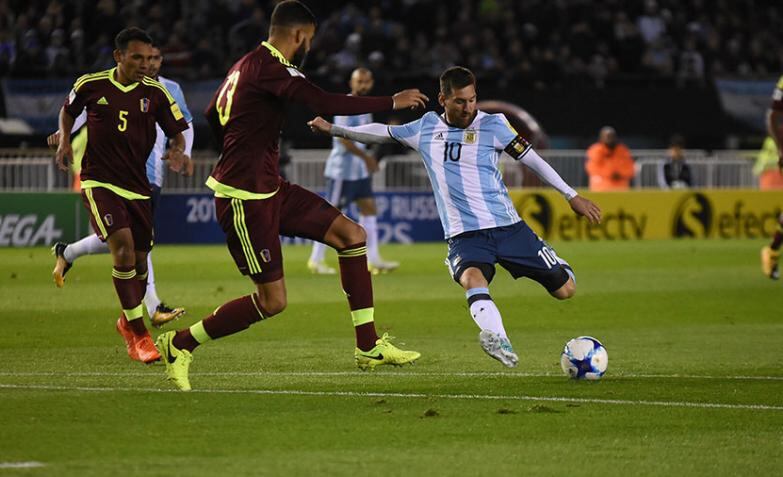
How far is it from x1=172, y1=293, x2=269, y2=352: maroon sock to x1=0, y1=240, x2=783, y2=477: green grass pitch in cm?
29

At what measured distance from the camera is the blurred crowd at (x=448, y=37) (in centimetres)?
2461

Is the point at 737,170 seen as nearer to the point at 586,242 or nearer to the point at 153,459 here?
the point at 586,242

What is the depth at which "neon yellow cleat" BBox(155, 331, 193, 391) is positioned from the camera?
8.12 metres

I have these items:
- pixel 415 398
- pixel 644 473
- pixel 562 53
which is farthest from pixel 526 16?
pixel 644 473

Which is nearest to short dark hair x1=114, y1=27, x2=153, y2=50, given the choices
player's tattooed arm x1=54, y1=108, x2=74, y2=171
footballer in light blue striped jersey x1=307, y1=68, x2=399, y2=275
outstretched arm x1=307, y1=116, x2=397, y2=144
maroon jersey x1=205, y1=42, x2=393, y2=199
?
player's tattooed arm x1=54, y1=108, x2=74, y2=171

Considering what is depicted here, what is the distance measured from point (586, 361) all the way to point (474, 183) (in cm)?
140

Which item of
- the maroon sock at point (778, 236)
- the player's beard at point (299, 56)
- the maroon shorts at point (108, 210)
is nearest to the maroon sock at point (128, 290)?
the maroon shorts at point (108, 210)

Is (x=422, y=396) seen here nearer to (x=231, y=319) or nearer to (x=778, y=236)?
(x=231, y=319)

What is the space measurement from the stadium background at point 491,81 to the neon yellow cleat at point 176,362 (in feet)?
47.1

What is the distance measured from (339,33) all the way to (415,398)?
774 inches

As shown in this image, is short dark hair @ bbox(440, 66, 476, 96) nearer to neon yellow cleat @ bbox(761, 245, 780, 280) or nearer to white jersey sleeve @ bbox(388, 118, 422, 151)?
white jersey sleeve @ bbox(388, 118, 422, 151)

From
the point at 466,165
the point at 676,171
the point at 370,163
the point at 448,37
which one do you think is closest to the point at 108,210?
the point at 466,165

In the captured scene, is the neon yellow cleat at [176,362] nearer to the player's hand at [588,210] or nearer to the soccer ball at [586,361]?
the soccer ball at [586,361]

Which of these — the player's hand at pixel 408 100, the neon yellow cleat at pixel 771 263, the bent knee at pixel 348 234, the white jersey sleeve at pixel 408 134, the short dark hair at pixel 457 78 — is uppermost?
the short dark hair at pixel 457 78
